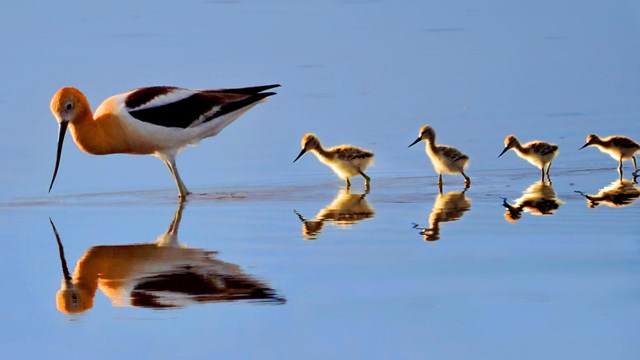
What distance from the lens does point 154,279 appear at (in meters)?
8.23

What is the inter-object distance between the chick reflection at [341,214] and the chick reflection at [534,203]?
1.02 meters

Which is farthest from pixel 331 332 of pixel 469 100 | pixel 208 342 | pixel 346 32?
pixel 346 32

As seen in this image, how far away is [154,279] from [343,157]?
4.12 m

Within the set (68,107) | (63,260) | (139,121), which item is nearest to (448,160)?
(139,121)

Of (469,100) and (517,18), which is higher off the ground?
(517,18)

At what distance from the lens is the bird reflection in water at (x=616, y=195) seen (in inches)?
416

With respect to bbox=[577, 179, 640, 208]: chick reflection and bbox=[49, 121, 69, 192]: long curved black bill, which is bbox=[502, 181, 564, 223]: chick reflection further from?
bbox=[49, 121, 69, 192]: long curved black bill

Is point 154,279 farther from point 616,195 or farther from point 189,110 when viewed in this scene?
point 189,110

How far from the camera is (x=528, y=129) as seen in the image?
1412cm

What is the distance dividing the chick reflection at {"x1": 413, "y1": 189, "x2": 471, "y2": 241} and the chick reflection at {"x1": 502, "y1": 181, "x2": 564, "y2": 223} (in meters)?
0.33

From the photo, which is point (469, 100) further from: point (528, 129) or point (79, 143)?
point (79, 143)

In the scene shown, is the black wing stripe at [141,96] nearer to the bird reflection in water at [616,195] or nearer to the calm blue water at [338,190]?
the calm blue water at [338,190]

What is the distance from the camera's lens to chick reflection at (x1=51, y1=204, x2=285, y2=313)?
7.74 meters

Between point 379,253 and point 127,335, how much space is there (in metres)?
2.27
